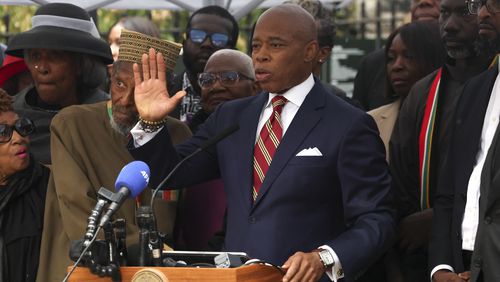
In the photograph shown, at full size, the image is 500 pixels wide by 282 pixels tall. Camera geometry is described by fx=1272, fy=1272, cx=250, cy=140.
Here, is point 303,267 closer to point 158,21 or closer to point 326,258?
point 326,258

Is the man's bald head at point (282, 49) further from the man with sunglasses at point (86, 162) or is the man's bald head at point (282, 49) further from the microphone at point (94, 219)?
the microphone at point (94, 219)

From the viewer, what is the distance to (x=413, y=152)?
7438 mm

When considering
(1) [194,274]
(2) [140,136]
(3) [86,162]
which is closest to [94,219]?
(1) [194,274]

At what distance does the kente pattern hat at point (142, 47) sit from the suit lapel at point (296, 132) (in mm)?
928

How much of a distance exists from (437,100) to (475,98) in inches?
31.5

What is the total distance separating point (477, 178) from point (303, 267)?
3.83 ft

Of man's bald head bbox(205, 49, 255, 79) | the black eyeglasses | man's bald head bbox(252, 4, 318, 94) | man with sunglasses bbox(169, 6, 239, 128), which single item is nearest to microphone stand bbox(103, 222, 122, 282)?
man's bald head bbox(252, 4, 318, 94)

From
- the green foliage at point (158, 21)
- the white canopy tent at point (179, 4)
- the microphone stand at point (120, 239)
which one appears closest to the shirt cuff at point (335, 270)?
the microphone stand at point (120, 239)

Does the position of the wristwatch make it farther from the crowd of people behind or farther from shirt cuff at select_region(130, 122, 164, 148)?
shirt cuff at select_region(130, 122, 164, 148)

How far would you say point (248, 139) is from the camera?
6.48 meters

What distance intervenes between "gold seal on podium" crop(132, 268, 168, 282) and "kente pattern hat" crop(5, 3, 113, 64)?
10.1ft

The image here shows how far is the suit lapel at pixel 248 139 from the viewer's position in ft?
21.0

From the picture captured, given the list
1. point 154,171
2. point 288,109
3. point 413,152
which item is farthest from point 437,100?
point 154,171

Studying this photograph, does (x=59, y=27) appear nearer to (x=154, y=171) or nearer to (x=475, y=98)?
(x=154, y=171)
